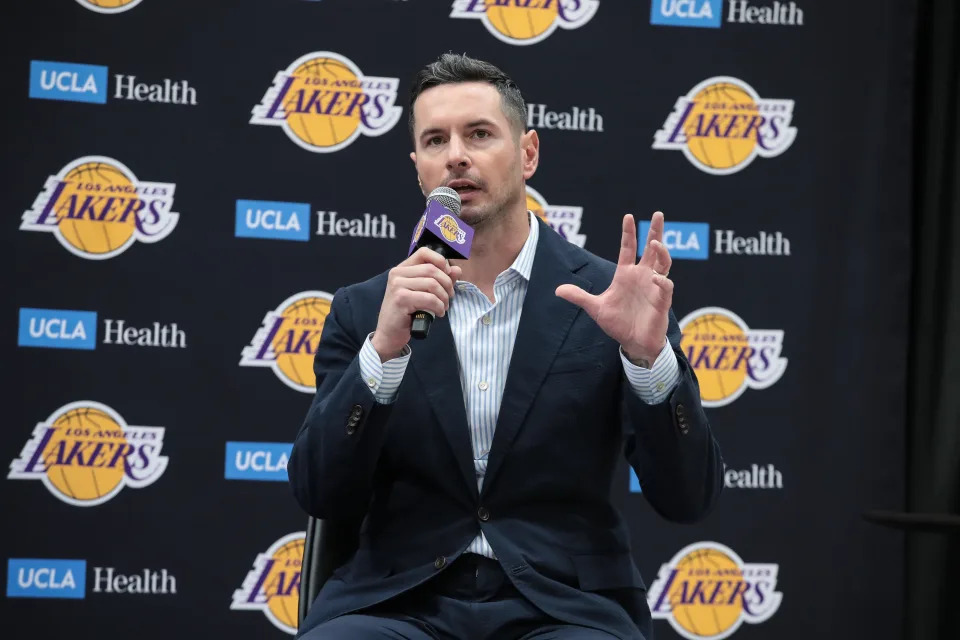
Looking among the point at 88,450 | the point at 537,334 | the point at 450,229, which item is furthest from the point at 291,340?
the point at 450,229

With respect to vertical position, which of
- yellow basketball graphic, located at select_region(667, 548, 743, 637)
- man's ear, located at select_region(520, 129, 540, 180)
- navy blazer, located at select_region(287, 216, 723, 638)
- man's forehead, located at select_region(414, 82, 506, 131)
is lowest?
yellow basketball graphic, located at select_region(667, 548, 743, 637)

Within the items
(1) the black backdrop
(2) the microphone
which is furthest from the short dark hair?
(1) the black backdrop

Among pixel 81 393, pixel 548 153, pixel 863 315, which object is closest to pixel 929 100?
pixel 863 315

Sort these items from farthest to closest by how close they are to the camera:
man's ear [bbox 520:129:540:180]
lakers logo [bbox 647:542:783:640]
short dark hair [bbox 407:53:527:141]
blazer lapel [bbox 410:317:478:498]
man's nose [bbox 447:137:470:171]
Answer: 1. lakers logo [bbox 647:542:783:640]
2. man's ear [bbox 520:129:540:180]
3. short dark hair [bbox 407:53:527:141]
4. man's nose [bbox 447:137:470:171]
5. blazer lapel [bbox 410:317:478:498]

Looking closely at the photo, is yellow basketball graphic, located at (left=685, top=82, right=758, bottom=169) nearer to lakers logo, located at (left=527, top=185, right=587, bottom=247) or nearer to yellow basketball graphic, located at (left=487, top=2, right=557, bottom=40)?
lakers logo, located at (left=527, top=185, right=587, bottom=247)

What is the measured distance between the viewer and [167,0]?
3.91 meters

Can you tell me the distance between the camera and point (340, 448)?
198 cm

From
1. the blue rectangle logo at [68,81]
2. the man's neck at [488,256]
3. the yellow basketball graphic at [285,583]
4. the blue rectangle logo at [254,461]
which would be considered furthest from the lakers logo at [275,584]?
the man's neck at [488,256]

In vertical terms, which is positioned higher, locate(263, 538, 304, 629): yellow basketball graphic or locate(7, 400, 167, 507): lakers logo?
locate(7, 400, 167, 507): lakers logo

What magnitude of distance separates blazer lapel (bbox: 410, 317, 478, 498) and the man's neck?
0.46 ft

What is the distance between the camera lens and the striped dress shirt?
1.93m

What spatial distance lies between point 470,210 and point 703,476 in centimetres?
75

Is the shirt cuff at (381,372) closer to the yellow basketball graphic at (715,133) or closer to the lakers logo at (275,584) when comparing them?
the lakers logo at (275,584)

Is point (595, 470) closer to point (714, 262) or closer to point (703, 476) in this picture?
point (703, 476)
